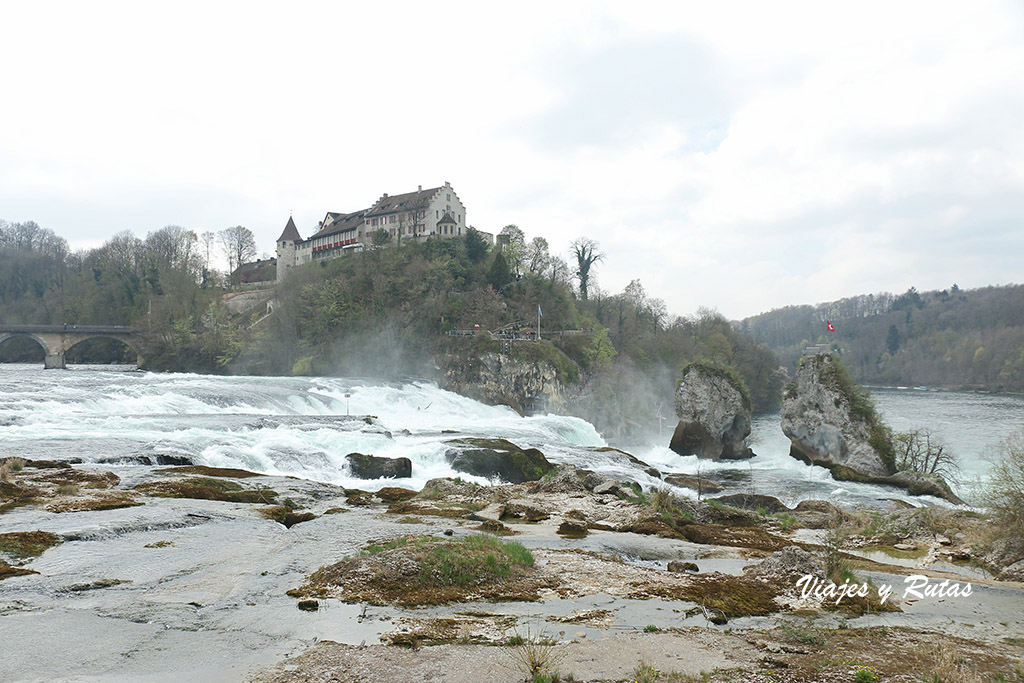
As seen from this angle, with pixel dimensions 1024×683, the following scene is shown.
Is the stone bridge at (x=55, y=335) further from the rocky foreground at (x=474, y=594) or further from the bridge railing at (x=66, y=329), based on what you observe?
the rocky foreground at (x=474, y=594)

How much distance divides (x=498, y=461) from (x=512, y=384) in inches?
1359

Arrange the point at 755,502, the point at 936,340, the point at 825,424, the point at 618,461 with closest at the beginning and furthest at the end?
the point at 755,502
the point at 618,461
the point at 825,424
the point at 936,340

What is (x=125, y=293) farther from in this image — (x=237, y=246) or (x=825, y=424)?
(x=825, y=424)

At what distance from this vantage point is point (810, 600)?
343 inches

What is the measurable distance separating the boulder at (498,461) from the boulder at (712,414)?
19.7m

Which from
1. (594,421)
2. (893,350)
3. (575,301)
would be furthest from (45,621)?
(893,350)

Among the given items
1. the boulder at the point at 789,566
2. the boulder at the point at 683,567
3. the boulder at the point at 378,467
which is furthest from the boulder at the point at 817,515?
the boulder at the point at 378,467

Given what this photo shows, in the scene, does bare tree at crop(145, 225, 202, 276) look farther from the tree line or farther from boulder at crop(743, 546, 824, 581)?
boulder at crop(743, 546, 824, 581)

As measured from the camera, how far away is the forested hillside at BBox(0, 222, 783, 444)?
67.4 m

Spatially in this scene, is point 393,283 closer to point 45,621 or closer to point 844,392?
point 844,392

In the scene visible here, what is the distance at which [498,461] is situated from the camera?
82.6 ft

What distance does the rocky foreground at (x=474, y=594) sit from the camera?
6.07 metres

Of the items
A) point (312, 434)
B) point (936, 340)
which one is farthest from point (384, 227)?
point (936, 340)

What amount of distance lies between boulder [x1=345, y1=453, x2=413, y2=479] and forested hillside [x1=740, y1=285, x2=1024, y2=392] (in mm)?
96441
